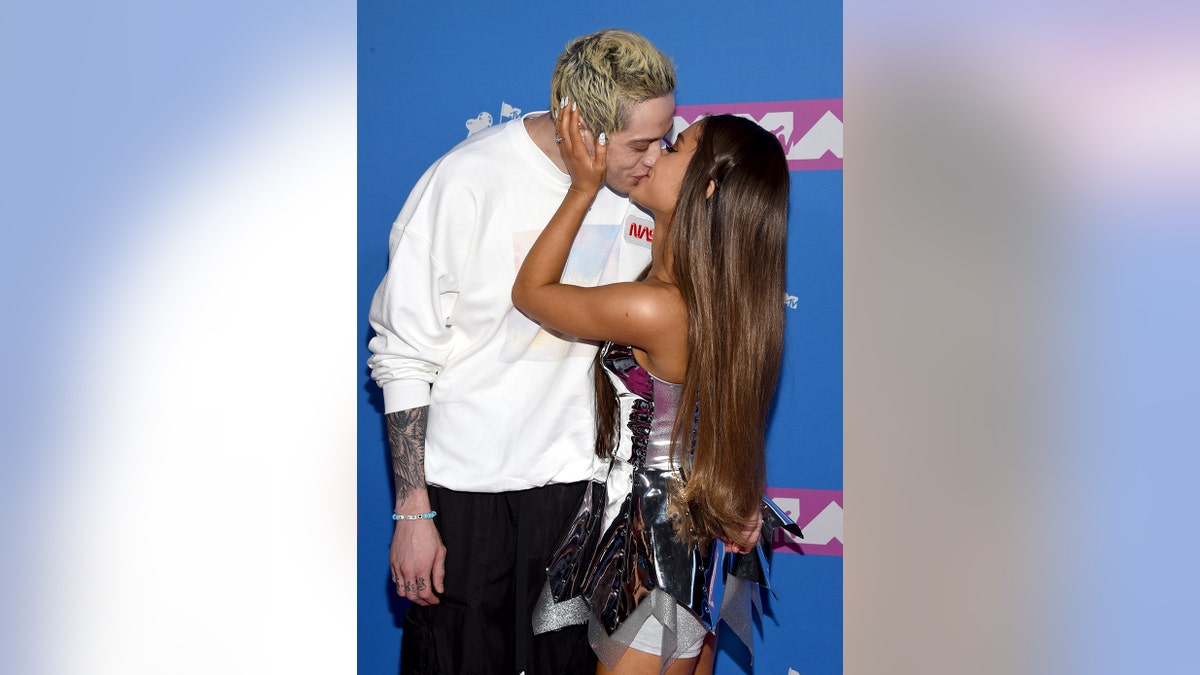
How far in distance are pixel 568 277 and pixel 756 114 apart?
73cm

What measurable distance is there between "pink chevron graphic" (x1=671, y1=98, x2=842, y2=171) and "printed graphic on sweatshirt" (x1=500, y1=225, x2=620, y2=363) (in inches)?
23.0

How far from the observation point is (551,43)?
245 cm

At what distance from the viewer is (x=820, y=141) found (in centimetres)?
233

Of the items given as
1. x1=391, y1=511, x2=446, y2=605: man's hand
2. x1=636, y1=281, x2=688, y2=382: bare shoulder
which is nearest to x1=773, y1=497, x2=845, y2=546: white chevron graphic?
x1=636, y1=281, x2=688, y2=382: bare shoulder

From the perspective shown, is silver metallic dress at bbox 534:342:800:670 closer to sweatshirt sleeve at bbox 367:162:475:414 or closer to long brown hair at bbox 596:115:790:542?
long brown hair at bbox 596:115:790:542

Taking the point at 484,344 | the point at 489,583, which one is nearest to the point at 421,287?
the point at 484,344

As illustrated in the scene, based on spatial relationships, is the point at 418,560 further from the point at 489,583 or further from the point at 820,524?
the point at 820,524

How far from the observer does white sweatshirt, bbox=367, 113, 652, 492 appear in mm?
1876

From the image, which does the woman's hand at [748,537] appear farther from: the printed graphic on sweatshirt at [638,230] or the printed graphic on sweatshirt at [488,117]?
the printed graphic on sweatshirt at [488,117]

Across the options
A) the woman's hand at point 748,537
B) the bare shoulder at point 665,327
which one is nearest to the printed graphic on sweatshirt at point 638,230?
the bare shoulder at point 665,327

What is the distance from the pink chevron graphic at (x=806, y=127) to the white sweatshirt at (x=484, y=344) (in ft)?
2.17

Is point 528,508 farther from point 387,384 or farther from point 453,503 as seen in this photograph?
point 387,384
